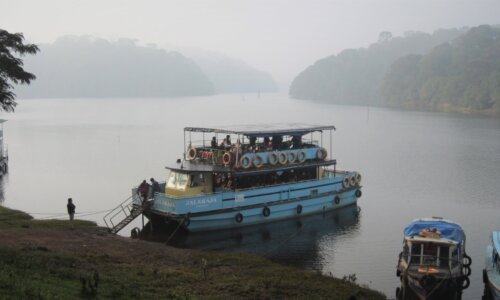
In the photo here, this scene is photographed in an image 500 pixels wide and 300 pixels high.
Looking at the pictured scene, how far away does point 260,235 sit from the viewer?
3575 centimetres

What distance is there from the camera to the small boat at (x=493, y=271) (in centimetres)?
2385

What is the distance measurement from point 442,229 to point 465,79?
156078 millimetres

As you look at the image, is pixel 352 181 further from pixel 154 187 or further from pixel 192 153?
pixel 154 187

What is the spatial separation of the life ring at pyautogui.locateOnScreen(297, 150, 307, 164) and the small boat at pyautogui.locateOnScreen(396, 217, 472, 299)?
14.2m

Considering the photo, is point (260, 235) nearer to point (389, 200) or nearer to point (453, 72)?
point (389, 200)

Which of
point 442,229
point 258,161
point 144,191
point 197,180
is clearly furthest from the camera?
point 258,161

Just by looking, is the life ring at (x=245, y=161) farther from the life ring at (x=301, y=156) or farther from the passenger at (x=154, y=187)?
the passenger at (x=154, y=187)

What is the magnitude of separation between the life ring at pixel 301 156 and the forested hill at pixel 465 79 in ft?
403

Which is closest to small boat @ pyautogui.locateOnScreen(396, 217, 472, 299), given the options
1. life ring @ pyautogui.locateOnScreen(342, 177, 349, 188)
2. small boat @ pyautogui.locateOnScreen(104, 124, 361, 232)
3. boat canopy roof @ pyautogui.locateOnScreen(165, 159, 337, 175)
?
small boat @ pyautogui.locateOnScreen(104, 124, 361, 232)

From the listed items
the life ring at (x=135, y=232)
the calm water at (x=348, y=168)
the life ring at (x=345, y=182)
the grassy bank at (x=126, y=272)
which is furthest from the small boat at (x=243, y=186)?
the grassy bank at (x=126, y=272)

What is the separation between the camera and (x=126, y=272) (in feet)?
73.4

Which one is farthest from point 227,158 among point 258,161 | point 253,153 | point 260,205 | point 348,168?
point 348,168

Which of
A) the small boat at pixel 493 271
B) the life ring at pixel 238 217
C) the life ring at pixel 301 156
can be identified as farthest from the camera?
the life ring at pixel 301 156

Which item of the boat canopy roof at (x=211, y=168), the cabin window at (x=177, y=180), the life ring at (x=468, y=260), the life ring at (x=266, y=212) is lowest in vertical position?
the life ring at (x=468, y=260)
